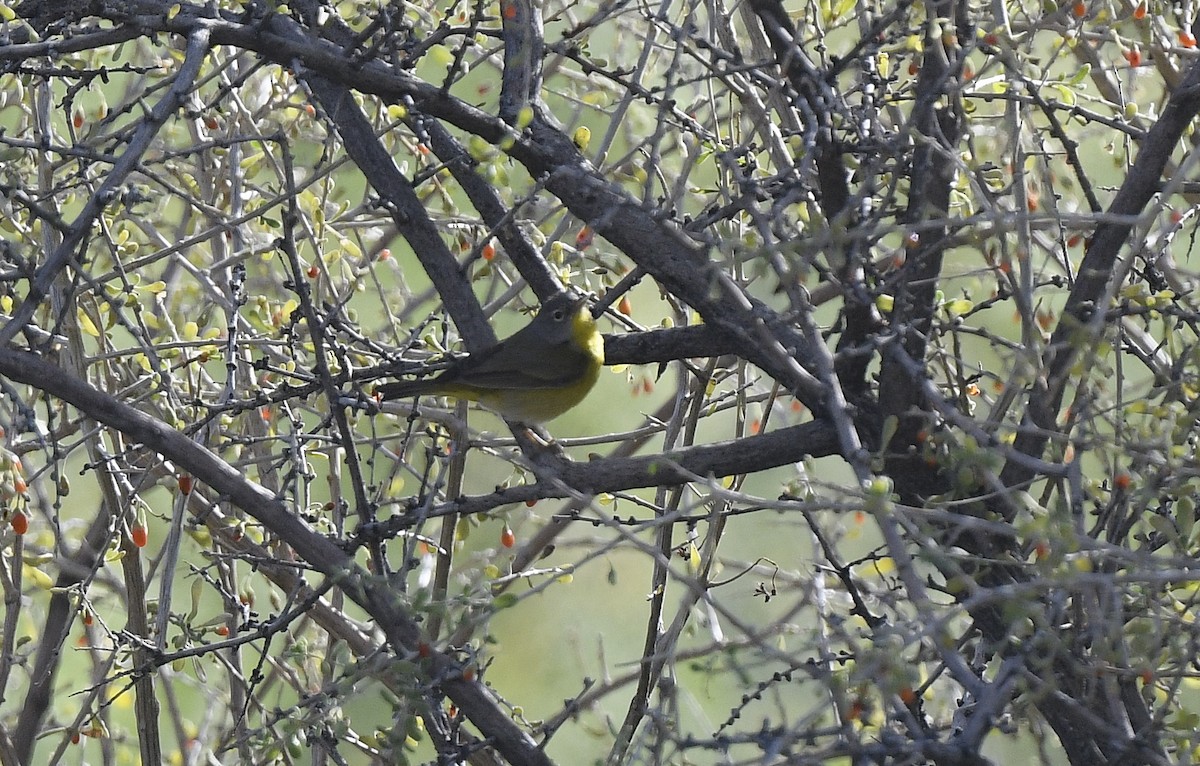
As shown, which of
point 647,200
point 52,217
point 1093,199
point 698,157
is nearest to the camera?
point 647,200

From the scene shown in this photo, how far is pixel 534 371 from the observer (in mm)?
4160

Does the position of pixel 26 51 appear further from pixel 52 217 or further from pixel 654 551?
pixel 654 551

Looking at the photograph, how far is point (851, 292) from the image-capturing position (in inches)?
84.9

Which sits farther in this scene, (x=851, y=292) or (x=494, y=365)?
(x=494, y=365)

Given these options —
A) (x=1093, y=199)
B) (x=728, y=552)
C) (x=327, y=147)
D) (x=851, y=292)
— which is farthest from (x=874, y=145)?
(x=728, y=552)

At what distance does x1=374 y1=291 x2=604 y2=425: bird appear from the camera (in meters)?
3.57

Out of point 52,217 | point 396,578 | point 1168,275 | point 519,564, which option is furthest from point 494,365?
point 1168,275

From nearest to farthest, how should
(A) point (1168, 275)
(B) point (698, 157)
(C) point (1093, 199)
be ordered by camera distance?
(C) point (1093, 199) < (B) point (698, 157) < (A) point (1168, 275)

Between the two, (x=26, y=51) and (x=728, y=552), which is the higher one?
(x=728, y=552)

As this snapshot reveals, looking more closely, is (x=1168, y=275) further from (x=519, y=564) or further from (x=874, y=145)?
(x=519, y=564)

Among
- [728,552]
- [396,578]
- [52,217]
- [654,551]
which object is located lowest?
[654,551]

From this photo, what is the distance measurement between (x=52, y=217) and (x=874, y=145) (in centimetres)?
157

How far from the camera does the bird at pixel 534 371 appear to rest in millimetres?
3569

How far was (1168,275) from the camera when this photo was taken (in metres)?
3.35
